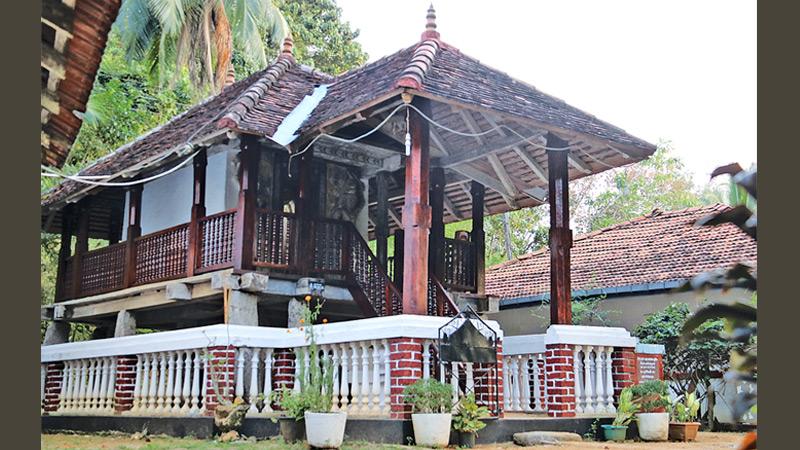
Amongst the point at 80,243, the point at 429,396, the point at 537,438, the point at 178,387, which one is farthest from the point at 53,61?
the point at 80,243

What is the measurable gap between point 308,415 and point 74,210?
10065mm

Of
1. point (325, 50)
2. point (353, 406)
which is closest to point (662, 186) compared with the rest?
point (325, 50)

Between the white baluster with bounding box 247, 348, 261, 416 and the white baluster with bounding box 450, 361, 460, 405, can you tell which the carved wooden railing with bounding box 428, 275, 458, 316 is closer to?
the white baluster with bounding box 450, 361, 460, 405

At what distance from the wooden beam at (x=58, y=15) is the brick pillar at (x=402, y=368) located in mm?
4440

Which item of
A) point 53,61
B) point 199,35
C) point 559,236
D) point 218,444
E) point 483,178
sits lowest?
point 218,444

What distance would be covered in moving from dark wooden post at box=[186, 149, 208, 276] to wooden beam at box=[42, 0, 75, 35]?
23.3ft

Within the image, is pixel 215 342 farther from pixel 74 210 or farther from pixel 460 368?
pixel 74 210

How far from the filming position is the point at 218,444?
8.48 m

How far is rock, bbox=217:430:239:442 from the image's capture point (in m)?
8.81

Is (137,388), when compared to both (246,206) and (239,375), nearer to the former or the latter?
(239,375)

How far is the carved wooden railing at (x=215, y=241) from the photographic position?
12.1 m

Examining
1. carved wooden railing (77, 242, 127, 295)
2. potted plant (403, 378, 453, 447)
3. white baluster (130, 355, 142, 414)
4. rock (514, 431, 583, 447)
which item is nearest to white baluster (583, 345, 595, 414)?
rock (514, 431, 583, 447)

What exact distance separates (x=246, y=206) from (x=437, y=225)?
3.17 metres

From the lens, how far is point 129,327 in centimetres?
1430
